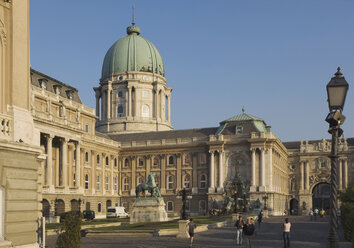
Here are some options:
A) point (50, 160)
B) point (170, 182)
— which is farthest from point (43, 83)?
point (170, 182)

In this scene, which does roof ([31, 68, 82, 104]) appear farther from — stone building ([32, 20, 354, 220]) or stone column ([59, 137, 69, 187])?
stone column ([59, 137, 69, 187])

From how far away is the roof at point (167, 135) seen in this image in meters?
109

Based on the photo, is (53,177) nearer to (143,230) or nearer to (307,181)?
(143,230)

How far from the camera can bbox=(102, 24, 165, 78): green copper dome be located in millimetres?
126812

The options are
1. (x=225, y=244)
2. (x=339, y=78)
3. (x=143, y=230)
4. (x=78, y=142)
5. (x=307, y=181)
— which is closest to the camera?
(x=339, y=78)

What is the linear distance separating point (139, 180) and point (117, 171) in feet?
15.5

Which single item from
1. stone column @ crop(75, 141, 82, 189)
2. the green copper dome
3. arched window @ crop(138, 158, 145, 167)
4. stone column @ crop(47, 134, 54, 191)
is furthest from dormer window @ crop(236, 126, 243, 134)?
stone column @ crop(47, 134, 54, 191)

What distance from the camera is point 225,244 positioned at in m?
34.0

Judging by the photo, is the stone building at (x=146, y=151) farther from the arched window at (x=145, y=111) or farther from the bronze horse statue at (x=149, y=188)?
the bronze horse statue at (x=149, y=188)

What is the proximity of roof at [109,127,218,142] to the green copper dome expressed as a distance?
18604 millimetres

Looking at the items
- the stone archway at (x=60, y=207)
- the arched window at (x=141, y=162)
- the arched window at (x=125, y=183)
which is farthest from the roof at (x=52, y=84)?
the arched window at (x=125, y=183)

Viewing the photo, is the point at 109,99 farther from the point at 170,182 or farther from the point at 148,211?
the point at 148,211

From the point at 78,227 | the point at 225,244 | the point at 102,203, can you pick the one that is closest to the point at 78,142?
the point at 102,203

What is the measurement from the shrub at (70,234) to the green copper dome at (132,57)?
106570 mm
